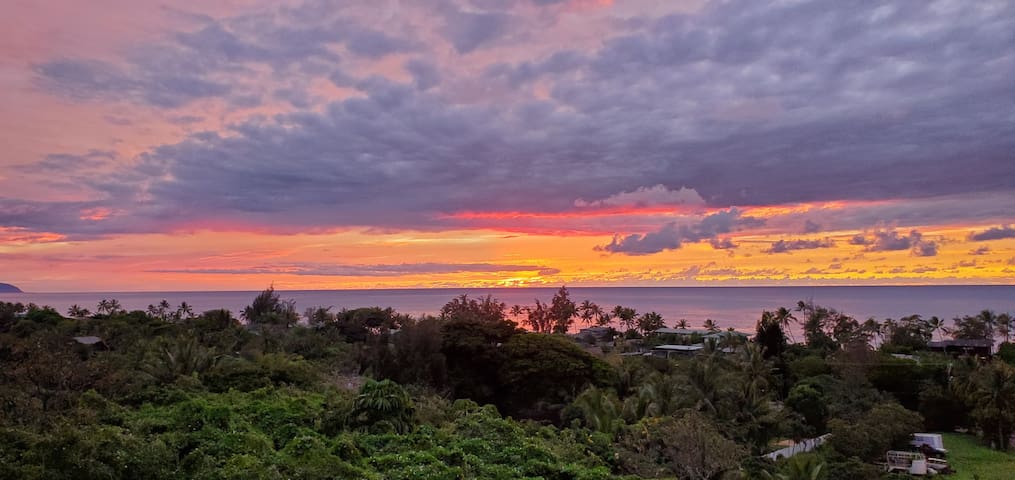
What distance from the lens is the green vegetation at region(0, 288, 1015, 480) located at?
15828 mm

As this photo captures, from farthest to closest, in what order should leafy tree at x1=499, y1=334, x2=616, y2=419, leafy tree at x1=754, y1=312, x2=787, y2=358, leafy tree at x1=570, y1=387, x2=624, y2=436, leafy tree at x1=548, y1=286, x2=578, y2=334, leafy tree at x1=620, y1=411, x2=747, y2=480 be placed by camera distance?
leafy tree at x1=548, y1=286, x2=578, y2=334, leafy tree at x1=754, y1=312, x2=787, y2=358, leafy tree at x1=499, y1=334, x2=616, y2=419, leafy tree at x1=570, y1=387, x2=624, y2=436, leafy tree at x1=620, y1=411, x2=747, y2=480

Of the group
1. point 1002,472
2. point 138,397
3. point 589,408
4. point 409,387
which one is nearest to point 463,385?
point 409,387

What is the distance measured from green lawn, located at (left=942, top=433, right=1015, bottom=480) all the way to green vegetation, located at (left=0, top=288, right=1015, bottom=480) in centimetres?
24

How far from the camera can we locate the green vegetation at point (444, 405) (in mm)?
15828

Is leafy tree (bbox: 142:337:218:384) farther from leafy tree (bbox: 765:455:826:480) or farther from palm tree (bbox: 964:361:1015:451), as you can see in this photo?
palm tree (bbox: 964:361:1015:451)

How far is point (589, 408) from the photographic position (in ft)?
93.6

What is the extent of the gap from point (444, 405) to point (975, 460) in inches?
1053

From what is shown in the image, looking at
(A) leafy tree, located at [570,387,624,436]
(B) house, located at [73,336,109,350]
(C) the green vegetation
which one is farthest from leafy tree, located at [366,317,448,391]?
(B) house, located at [73,336,109,350]

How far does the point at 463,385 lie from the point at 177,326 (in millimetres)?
24174

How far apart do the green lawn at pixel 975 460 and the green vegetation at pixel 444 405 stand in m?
0.24

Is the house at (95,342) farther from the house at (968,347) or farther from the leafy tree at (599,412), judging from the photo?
the house at (968,347)

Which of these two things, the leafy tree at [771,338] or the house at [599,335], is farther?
the house at [599,335]

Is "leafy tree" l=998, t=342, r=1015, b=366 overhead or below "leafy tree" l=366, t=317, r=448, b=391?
below

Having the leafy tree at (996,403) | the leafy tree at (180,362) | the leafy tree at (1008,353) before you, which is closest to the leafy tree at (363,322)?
the leafy tree at (180,362)
